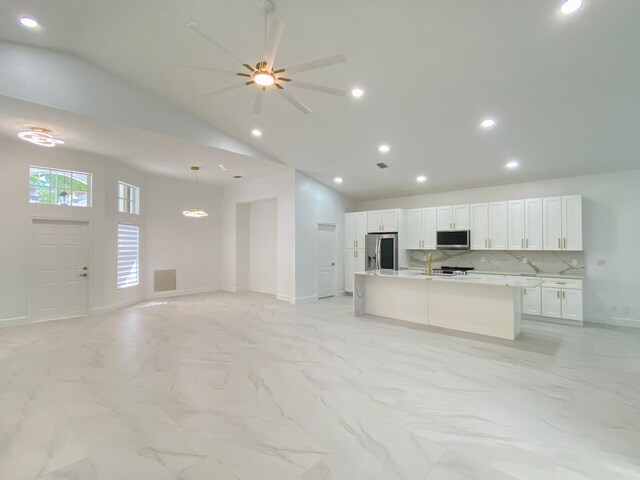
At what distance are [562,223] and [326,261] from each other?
510cm

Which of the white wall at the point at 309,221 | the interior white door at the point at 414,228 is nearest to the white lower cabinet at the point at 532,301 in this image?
the interior white door at the point at 414,228

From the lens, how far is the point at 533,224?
5.96 m

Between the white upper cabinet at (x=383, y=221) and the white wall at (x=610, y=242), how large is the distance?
3312 mm

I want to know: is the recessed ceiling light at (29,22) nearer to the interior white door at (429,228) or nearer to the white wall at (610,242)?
the interior white door at (429,228)

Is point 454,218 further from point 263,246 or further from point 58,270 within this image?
point 58,270

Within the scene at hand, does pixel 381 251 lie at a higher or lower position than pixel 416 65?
lower

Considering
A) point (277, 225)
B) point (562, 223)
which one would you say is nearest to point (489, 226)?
point (562, 223)

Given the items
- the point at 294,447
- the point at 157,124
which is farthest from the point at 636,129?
the point at 157,124

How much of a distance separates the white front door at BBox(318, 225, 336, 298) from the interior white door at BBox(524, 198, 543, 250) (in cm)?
443

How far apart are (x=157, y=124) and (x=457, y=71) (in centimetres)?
444

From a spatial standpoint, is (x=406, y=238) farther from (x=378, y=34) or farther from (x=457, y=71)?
(x=378, y=34)

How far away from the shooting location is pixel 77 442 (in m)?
2.24

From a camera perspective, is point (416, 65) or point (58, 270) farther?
point (58, 270)

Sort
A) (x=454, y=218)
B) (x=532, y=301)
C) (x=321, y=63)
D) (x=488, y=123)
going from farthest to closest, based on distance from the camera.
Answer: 1. (x=454, y=218)
2. (x=532, y=301)
3. (x=488, y=123)
4. (x=321, y=63)
